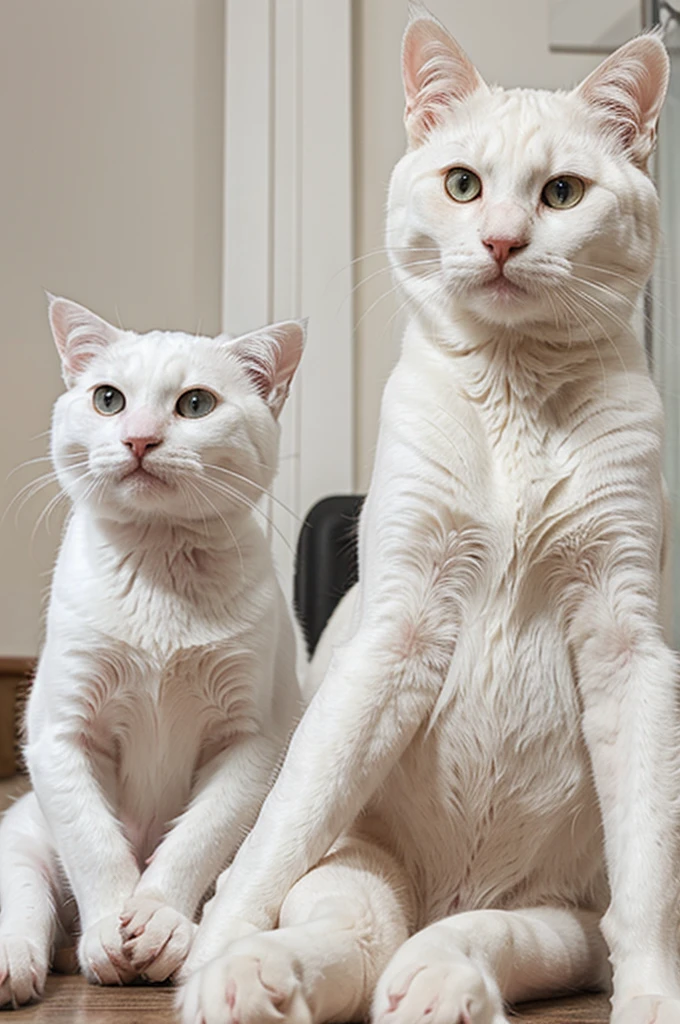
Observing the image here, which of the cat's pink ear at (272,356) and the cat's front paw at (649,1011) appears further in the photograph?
the cat's pink ear at (272,356)

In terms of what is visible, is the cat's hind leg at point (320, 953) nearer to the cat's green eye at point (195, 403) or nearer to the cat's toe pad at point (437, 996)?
the cat's toe pad at point (437, 996)

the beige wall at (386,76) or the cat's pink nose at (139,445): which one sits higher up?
the beige wall at (386,76)

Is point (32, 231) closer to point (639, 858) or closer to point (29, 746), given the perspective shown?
point (29, 746)

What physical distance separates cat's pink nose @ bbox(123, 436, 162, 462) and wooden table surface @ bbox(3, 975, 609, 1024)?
0.45 metres

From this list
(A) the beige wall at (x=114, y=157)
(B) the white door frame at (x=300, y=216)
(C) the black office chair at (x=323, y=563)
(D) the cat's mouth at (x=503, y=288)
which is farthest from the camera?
(A) the beige wall at (x=114, y=157)

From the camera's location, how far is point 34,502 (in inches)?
91.6

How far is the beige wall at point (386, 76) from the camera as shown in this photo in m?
2.16

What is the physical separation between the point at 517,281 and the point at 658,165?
45.5 inches

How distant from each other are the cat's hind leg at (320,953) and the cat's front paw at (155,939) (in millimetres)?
125

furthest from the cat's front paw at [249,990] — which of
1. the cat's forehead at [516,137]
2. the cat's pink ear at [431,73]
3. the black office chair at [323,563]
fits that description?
the black office chair at [323,563]

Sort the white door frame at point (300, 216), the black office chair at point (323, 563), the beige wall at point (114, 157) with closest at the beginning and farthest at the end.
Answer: the black office chair at point (323, 563), the white door frame at point (300, 216), the beige wall at point (114, 157)

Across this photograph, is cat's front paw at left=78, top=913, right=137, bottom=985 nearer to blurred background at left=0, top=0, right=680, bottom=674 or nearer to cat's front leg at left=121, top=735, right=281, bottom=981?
cat's front leg at left=121, top=735, right=281, bottom=981

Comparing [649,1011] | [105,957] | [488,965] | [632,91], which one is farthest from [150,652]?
[632,91]

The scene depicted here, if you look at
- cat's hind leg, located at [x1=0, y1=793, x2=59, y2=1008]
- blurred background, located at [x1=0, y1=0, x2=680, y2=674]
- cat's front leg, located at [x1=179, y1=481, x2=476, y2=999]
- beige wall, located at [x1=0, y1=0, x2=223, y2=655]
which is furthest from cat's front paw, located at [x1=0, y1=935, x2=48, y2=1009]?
beige wall, located at [x1=0, y1=0, x2=223, y2=655]
